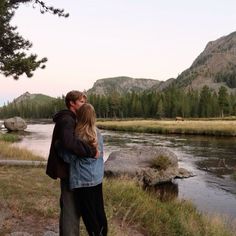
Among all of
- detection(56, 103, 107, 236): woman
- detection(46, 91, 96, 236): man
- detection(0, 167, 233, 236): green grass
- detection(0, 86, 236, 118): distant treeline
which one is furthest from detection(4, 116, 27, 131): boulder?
detection(56, 103, 107, 236): woman

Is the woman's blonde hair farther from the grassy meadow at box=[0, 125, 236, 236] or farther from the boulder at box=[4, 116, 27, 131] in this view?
the boulder at box=[4, 116, 27, 131]

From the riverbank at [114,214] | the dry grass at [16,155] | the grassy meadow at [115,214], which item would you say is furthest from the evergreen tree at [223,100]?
the riverbank at [114,214]

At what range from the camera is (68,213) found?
5.73 meters

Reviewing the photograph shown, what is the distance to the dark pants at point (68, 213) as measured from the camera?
5680mm

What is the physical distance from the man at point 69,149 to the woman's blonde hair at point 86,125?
8cm

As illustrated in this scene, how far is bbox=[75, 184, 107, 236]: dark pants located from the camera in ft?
18.2

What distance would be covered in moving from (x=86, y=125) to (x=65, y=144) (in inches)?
16.2

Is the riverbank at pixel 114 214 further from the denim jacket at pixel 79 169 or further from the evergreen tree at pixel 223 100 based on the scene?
the evergreen tree at pixel 223 100

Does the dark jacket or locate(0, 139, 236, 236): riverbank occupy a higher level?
the dark jacket

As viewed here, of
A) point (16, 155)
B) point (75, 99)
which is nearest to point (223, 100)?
point (16, 155)

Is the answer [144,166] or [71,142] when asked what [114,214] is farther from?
[144,166]

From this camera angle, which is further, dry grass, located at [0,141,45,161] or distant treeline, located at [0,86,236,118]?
distant treeline, located at [0,86,236,118]

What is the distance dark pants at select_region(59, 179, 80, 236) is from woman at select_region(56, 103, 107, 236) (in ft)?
0.37

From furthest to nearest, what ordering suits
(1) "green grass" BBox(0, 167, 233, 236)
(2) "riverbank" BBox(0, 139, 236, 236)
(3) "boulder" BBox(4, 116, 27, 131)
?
(3) "boulder" BBox(4, 116, 27, 131) < (1) "green grass" BBox(0, 167, 233, 236) < (2) "riverbank" BBox(0, 139, 236, 236)
